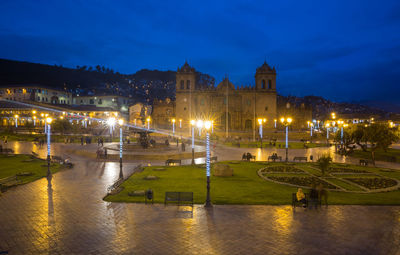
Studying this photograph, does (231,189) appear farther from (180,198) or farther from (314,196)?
(314,196)

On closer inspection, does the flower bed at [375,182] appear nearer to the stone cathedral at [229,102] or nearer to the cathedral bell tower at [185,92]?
the stone cathedral at [229,102]

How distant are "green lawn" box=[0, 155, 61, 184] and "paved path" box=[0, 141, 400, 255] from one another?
16.2 ft

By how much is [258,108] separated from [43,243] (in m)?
61.3

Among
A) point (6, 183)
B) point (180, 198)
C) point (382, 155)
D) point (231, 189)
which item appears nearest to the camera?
point (180, 198)

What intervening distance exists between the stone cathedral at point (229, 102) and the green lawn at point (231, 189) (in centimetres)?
4552

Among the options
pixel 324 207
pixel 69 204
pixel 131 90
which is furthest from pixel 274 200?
pixel 131 90

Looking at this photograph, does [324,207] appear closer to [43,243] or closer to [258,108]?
Answer: [43,243]

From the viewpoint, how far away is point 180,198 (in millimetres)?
12398

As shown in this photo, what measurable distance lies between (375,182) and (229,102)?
50.5 meters

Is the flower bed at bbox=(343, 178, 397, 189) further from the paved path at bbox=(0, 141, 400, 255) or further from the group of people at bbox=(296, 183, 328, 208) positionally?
the group of people at bbox=(296, 183, 328, 208)

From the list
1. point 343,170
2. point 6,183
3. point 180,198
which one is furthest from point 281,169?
point 6,183

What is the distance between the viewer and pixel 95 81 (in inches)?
6521

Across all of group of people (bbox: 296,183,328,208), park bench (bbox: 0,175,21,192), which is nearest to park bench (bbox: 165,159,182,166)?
park bench (bbox: 0,175,21,192)

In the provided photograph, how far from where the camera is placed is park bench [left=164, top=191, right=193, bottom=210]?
12359 mm
